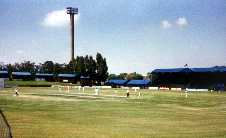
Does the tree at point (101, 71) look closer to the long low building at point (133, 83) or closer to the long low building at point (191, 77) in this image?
the long low building at point (133, 83)

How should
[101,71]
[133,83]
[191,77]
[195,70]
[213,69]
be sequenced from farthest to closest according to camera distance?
[101,71] < [133,83] < [191,77] < [195,70] < [213,69]

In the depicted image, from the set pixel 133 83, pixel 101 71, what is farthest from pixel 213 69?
pixel 101 71

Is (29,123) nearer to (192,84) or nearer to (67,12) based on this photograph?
(192,84)

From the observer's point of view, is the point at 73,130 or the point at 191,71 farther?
the point at 191,71

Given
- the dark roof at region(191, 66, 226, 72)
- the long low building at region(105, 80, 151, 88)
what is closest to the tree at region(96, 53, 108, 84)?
the long low building at region(105, 80, 151, 88)

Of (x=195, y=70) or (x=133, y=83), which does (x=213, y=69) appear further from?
(x=133, y=83)

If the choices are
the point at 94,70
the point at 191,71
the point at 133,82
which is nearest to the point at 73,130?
the point at 191,71

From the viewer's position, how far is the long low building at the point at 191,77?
384ft

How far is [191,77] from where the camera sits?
12619 centimetres

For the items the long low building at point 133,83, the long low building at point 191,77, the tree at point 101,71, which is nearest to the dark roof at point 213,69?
the long low building at point 191,77

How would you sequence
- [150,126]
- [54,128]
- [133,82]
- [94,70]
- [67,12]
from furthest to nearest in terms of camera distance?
[67,12]
[94,70]
[133,82]
[150,126]
[54,128]

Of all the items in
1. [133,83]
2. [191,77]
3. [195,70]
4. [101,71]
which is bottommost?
[133,83]

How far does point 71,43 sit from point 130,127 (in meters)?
146

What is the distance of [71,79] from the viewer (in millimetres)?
164125
